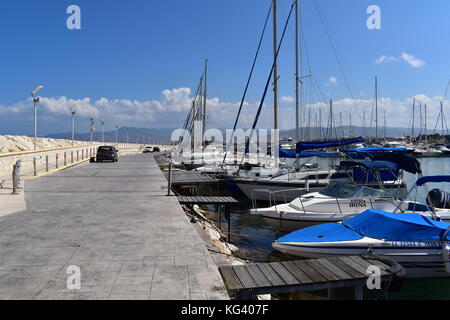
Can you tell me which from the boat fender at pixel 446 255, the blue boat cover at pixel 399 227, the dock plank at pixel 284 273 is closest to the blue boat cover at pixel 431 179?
the blue boat cover at pixel 399 227

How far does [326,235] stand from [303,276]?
5.36 metres

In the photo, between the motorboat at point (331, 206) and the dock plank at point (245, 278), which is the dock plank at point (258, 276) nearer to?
the dock plank at point (245, 278)

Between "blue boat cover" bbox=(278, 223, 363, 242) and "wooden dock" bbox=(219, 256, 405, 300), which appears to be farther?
"blue boat cover" bbox=(278, 223, 363, 242)

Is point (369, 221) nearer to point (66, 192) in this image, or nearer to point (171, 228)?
point (171, 228)

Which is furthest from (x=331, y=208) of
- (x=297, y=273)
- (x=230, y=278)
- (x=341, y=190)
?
(x=230, y=278)

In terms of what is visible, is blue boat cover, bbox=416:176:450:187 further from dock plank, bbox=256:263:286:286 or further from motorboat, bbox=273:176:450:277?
dock plank, bbox=256:263:286:286

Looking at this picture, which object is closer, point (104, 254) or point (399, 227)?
point (104, 254)

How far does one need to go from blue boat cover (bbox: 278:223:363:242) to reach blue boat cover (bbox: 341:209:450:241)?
1.01 feet

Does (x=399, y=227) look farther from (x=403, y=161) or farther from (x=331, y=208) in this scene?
(x=403, y=161)

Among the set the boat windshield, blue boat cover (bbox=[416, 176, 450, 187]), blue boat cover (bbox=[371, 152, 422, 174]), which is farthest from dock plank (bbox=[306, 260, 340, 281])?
blue boat cover (bbox=[371, 152, 422, 174])

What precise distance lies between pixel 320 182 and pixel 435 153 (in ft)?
241

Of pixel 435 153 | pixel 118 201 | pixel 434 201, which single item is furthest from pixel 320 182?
pixel 435 153

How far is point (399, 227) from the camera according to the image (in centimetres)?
1068

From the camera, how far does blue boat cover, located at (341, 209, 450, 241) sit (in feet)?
34.4
